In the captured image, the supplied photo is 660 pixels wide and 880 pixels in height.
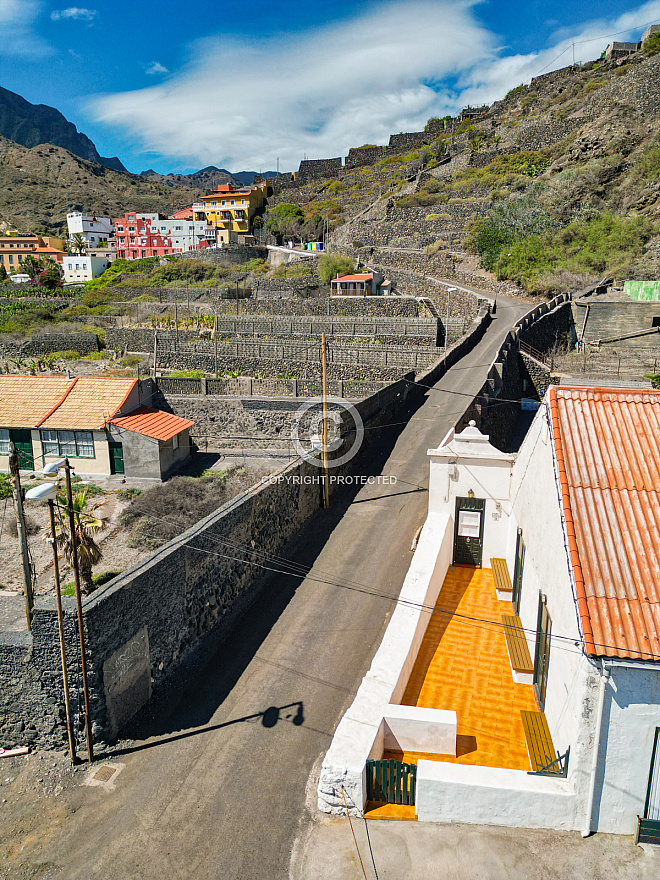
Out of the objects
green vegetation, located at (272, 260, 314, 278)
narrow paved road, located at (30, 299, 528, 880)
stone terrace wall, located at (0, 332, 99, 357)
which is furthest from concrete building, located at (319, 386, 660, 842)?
green vegetation, located at (272, 260, 314, 278)

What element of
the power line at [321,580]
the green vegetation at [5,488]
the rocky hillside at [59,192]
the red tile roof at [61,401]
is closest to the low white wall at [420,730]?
the power line at [321,580]

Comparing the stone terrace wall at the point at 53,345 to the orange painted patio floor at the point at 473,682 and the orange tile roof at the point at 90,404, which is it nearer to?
the orange tile roof at the point at 90,404

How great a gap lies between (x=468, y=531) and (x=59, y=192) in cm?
13836

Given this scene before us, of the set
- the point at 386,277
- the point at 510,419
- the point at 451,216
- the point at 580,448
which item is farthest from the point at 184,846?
the point at 451,216

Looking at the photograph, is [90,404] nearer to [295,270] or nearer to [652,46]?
[295,270]

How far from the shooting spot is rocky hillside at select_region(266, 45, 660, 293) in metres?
40.5

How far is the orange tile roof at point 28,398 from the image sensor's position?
18797mm

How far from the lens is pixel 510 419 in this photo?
79.8 ft

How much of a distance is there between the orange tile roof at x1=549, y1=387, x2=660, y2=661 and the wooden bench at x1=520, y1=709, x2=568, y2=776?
1.51 metres

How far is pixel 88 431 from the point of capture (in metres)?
18.6

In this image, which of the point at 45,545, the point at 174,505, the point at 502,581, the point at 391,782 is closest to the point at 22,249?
the point at 174,505

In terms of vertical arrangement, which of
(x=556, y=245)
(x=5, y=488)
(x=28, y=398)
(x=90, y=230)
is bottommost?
(x=5, y=488)

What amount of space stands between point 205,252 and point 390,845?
61417mm

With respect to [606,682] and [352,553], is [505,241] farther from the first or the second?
[606,682]
